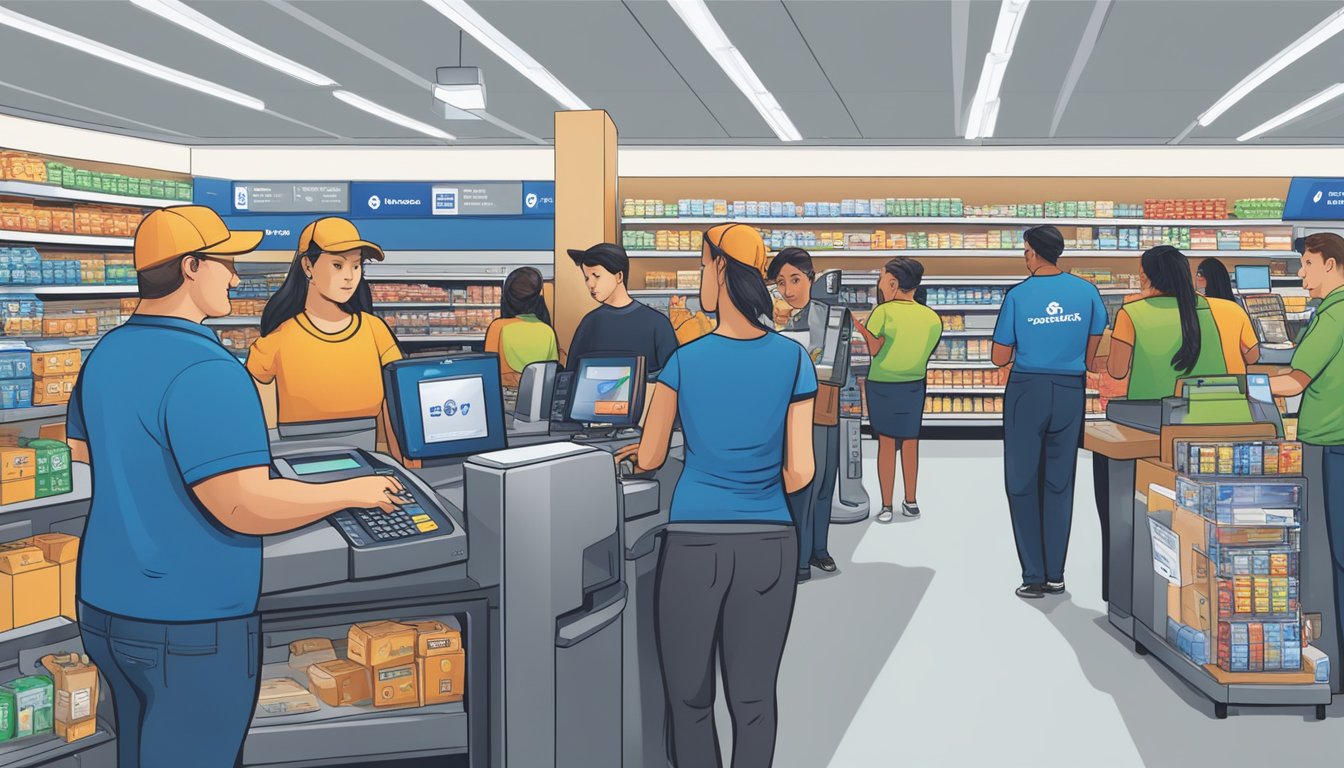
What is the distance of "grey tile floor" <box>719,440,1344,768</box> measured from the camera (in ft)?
10.1

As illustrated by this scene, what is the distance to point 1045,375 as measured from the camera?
4.42 meters

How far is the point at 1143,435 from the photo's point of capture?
3.84m

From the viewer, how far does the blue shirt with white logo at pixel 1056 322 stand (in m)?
4.37

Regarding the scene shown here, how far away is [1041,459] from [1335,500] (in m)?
1.29

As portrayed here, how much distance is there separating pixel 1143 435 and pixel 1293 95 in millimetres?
5249

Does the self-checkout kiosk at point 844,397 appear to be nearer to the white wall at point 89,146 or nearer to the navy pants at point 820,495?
the navy pants at point 820,495

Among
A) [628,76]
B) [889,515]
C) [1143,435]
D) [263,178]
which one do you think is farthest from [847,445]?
[263,178]

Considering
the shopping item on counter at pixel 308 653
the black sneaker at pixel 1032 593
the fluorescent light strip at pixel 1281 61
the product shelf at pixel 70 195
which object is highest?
the fluorescent light strip at pixel 1281 61

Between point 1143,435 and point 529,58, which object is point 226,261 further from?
point 529,58

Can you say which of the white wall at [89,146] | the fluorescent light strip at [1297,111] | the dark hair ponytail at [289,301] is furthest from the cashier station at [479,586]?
the white wall at [89,146]

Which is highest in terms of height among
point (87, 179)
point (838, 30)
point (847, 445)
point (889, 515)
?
point (838, 30)

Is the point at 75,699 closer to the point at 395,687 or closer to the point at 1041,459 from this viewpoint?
the point at 395,687

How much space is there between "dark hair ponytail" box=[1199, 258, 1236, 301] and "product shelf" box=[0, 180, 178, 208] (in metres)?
5.79

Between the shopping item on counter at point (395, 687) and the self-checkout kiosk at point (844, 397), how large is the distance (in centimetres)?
319
